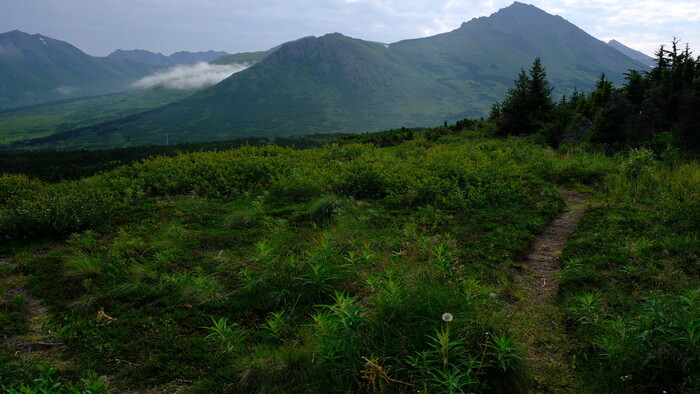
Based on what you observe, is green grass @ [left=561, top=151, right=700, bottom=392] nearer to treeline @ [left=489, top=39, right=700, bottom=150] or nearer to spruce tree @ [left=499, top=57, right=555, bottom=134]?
treeline @ [left=489, top=39, right=700, bottom=150]

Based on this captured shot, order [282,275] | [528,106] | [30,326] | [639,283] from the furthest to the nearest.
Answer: [528,106] → [282,275] → [639,283] → [30,326]

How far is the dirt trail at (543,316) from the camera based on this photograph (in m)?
3.94

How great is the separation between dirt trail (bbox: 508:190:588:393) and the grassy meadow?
156mm

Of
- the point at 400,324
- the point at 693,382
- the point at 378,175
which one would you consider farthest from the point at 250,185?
the point at 693,382

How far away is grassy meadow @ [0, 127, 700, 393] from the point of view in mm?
3482

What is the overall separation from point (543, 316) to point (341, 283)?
3013 millimetres

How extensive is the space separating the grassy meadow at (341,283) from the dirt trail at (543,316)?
156mm

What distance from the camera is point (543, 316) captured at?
5.12m

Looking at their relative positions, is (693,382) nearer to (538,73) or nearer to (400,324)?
(400,324)

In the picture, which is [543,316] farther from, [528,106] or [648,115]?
[528,106]

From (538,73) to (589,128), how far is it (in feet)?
27.8

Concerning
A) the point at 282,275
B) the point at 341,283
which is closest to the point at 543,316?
the point at 341,283

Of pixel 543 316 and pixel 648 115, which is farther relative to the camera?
pixel 648 115

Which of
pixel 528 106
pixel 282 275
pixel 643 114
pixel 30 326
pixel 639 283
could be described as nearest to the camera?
pixel 30 326
